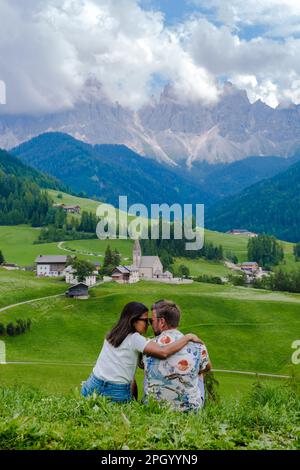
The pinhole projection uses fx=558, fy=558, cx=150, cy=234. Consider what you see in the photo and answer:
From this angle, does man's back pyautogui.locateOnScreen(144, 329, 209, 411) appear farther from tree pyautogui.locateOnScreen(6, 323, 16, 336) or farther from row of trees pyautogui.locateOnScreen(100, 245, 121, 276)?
row of trees pyautogui.locateOnScreen(100, 245, 121, 276)

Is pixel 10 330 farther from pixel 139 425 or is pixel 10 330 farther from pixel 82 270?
pixel 139 425

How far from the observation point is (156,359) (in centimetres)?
1265

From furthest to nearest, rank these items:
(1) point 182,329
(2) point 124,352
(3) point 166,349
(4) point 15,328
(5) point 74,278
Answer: (5) point 74,278 → (1) point 182,329 → (4) point 15,328 → (2) point 124,352 → (3) point 166,349

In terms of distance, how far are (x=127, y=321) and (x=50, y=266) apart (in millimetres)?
152278

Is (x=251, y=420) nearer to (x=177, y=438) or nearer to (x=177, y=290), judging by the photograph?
(x=177, y=438)

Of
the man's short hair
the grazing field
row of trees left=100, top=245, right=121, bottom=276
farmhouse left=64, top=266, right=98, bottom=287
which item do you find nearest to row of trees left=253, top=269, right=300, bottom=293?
row of trees left=100, top=245, right=121, bottom=276

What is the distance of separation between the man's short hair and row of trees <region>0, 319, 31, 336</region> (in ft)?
271

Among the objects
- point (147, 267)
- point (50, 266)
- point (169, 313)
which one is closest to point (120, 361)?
point (169, 313)

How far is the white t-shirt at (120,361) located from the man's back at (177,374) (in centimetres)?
37

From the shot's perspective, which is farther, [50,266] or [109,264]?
[50,266]

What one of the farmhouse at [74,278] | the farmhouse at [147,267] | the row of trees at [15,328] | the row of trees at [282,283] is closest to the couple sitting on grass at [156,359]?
the row of trees at [15,328]

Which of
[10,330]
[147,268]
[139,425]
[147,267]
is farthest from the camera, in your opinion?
[147,268]

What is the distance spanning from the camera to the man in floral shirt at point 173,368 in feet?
41.1

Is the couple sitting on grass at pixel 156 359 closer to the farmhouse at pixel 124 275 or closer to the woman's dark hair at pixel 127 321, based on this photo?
the woman's dark hair at pixel 127 321
